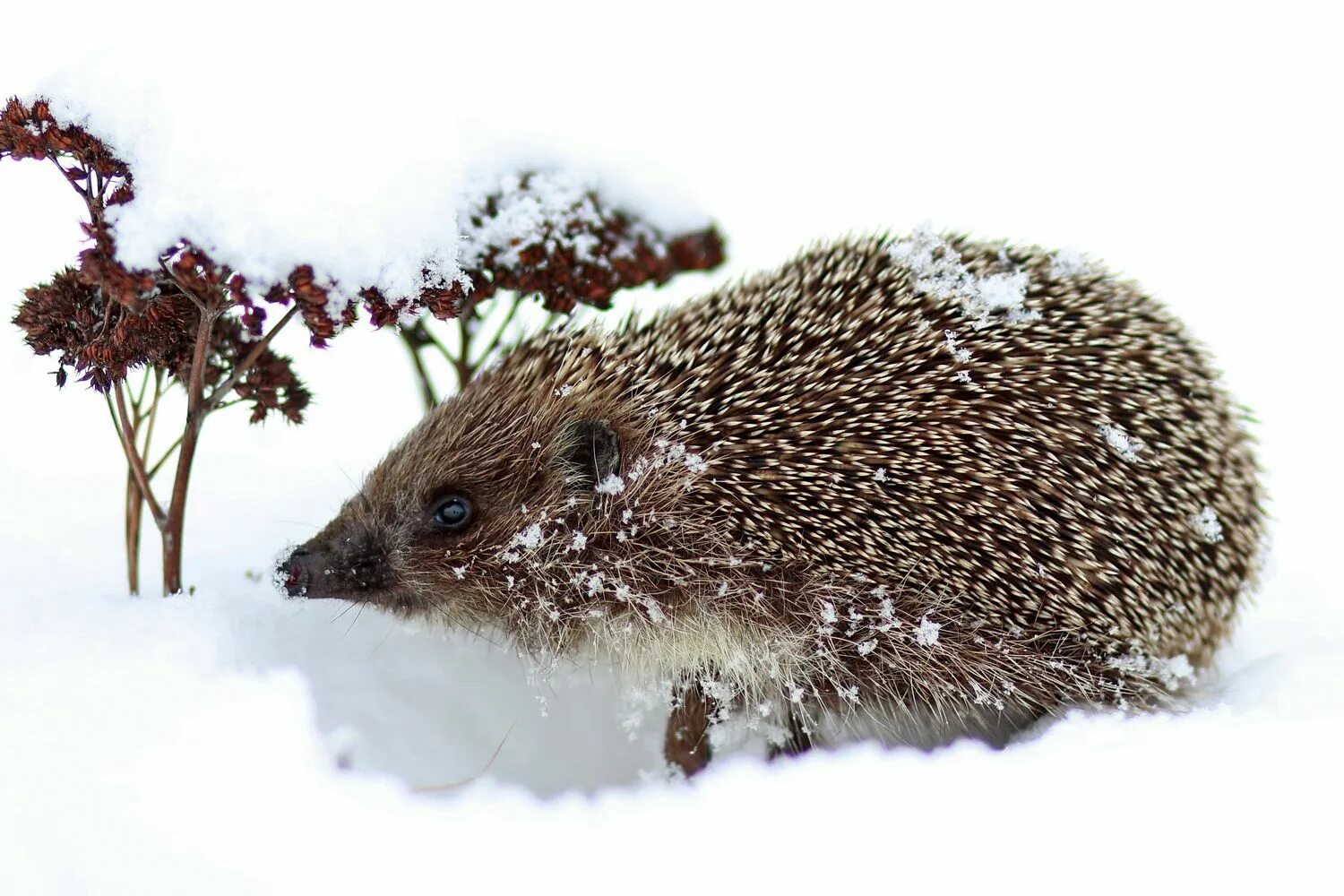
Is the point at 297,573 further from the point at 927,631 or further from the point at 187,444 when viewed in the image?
the point at 927,631

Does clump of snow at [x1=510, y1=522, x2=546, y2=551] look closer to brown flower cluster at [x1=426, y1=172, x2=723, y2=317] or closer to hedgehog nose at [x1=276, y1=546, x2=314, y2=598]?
hedgehog nose at [x1=276, y1=546, x2=314, y2=598]

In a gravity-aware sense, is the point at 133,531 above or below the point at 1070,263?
below

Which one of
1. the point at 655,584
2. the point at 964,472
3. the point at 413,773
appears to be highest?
the point at 964,472

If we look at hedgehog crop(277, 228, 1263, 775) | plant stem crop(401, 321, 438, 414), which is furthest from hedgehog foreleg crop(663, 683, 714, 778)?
plant stem crop(401, 321, 438, 414)

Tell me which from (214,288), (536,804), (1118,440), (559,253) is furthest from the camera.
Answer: (559,253)

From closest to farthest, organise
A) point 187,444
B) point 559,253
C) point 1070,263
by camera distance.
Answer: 1. point 187,444
2. point 1070,263
3. point 559,253

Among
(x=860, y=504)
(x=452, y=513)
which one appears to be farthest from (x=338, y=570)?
(x=860, y=504)

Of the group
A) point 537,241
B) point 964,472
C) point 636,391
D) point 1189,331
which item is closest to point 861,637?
point 964,472

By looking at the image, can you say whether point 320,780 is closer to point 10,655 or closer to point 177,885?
point 177,885
